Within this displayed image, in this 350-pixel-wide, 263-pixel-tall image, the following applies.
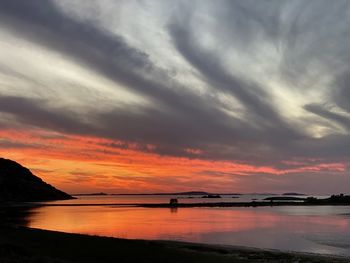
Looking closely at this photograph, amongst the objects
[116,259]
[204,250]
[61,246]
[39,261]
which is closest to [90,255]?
[116,259]

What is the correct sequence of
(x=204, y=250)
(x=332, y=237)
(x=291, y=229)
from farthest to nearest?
(x=291, y=229), (x=332, y=237), (x=204, y=250)

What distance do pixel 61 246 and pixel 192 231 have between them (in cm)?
2957

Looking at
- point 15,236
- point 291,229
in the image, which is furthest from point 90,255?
point 291,229

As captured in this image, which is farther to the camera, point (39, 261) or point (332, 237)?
point (332, 237)

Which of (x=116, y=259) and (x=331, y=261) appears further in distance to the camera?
(x=331, y=261)

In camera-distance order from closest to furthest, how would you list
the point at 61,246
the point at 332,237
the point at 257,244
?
the point at 61,246 → the point at 257,244 → the point at 332,237

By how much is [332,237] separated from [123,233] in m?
27.2

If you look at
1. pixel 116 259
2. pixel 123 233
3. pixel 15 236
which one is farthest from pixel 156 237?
pixel 116 259

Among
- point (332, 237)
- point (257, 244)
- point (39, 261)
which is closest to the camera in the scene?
point (39, 261)

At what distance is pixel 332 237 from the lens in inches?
2031

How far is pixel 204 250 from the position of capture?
121 feet

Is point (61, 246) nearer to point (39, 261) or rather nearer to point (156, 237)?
point (39, 261)

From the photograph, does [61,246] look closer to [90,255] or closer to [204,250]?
[90,255]

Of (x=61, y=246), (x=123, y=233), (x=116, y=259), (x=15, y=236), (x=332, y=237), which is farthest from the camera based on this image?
(x=123, y=233)
